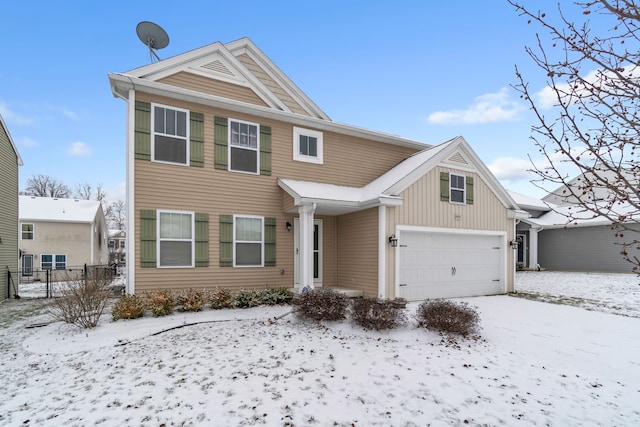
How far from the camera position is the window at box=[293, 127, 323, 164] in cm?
1078

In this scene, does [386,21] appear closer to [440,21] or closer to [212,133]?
[440,21]

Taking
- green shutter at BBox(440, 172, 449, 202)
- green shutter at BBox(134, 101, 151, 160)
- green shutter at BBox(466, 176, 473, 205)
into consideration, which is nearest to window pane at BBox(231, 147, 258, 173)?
green shutter at BBox(134, 101, 151, 160)

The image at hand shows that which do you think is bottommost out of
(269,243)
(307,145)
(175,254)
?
(175,254)

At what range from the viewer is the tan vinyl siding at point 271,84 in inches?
446

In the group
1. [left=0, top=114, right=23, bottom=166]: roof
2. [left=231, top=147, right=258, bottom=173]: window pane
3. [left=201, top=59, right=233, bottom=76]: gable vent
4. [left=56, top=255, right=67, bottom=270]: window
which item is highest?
[left=201, top=59, right=233, bottom=76]: gable vent

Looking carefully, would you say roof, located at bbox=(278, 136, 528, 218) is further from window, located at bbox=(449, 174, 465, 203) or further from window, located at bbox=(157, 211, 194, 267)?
window, located at bbox=(157, 211, 194, 267)

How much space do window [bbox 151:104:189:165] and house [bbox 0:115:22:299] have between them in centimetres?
781

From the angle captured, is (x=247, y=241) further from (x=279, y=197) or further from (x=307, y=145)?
(x=307, y=145)

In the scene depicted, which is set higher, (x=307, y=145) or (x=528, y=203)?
(x=307, y=145)

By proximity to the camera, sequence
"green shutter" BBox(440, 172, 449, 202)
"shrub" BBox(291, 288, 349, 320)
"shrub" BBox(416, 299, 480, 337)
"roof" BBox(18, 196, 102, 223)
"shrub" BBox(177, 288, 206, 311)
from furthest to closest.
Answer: "roof" BBox(18, 196, 102, 223) → "green shutter" BBox(440, 172, 449, 202) → "shrub" BBox(177, 288, 206, 311) → "shrub" BBox(291, 288, 349, 320) → "shrub" BBox(416, 299, 480, 337)

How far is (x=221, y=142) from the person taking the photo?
9664 mm

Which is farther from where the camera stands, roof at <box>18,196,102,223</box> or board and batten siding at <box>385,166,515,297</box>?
roof at <box>18,196,102,223</box>

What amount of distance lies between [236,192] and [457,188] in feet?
23.3

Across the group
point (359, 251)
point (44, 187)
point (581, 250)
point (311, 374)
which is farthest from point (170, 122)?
point (44, 187)
